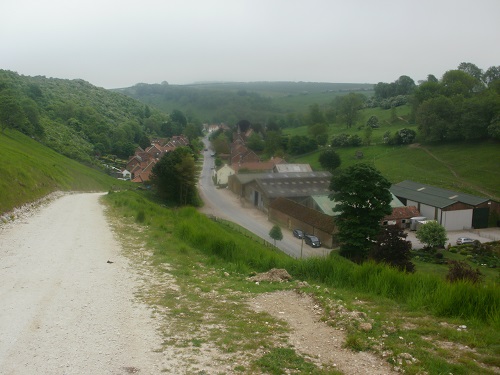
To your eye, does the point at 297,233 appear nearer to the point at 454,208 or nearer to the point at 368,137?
the point at 454,208

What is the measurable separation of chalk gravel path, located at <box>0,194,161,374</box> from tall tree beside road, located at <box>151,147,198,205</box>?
A: 2561 centimetres

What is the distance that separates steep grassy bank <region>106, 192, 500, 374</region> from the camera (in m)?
5.31

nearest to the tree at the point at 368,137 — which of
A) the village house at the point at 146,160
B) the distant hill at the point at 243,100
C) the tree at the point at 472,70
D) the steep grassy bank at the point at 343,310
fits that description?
the distant hill at the point at 243,100

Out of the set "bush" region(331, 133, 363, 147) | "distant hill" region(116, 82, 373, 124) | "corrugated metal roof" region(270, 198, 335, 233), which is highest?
"distant hill" region(116, 82, 373, 124)

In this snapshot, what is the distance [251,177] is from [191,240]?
35076 mm

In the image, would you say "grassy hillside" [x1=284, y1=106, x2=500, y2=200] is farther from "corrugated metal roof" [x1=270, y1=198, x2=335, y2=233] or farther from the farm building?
"corrugated metal roof" [x1=270, y1=198, x2=335, y2=233]

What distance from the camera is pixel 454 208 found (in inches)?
1532

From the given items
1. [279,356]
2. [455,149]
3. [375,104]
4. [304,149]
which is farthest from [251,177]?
[375,104]

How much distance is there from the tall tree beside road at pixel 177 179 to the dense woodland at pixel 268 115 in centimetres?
2026

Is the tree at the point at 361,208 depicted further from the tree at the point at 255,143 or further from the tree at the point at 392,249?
the tree at the point at 255,143

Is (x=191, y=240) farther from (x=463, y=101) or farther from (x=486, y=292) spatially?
(x=463, y=101)

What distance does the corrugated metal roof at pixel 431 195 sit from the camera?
1566 inches

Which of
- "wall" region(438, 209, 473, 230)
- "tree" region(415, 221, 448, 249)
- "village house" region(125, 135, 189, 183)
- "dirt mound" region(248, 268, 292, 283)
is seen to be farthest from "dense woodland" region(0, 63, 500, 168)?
"dirt mound" region(248, 268, 292, 283)

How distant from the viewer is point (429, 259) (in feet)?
93.4
